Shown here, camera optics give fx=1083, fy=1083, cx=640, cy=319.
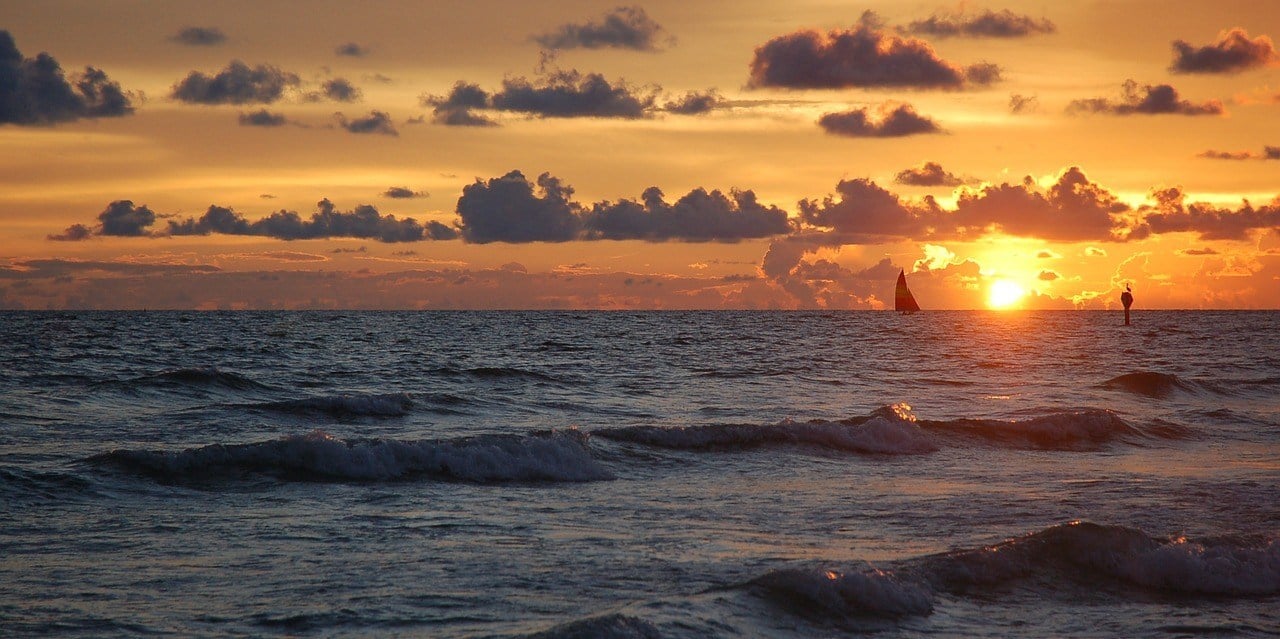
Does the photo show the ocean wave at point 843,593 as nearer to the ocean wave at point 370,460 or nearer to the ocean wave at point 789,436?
the ocean wave at point 370,460

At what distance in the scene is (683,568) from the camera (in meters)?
11.9

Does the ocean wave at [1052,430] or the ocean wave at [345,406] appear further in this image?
the ocean wave at [345,406]

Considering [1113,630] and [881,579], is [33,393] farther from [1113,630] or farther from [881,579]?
[1113,630]

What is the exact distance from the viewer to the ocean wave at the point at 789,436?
74.1ft

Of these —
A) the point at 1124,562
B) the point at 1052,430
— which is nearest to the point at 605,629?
the point at 1124,562

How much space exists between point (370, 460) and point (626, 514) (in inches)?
231

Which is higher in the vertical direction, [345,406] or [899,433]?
[899,433]

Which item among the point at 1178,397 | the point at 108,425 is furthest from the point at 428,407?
the point at 1178,397

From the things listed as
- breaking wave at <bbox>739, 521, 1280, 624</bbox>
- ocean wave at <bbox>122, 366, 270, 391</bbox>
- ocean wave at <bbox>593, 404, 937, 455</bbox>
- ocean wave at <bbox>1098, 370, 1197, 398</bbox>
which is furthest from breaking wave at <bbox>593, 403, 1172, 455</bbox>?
ocean wave at <bbox>122, 366, 270, 391</bbox>

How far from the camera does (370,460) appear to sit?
1895 cm

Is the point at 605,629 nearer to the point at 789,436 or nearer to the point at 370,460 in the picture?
the point at 370,460

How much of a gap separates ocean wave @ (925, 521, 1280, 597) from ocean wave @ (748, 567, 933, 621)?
84cm

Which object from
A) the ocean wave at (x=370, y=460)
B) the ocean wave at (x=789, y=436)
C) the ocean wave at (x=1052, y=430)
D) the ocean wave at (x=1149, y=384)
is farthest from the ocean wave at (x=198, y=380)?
the ocean wave at (x=1149, y=384)

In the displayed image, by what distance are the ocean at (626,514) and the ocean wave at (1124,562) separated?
0.12 ft
